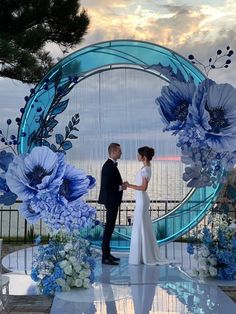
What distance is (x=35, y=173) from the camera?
15.6 ft

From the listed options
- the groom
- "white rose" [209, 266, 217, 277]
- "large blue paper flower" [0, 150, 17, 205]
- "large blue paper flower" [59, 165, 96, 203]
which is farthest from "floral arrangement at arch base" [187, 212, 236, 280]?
"large blue paper flower" [0, 150, 17, 205]

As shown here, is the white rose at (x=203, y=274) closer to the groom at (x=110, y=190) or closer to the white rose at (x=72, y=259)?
the groom at (x=110, y=190)

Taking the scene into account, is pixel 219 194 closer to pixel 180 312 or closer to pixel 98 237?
pixel 98 237

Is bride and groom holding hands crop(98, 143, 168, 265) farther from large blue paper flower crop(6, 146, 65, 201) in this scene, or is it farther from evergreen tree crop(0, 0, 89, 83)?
evergreen tree crop(0, 0, 89, 83)

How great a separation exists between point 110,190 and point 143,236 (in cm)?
74

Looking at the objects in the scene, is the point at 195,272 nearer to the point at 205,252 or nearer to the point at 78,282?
the point at 205,252

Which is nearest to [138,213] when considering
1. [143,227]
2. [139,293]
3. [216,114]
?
[143,227]

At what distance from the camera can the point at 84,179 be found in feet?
16.1

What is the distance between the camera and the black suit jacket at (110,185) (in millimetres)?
7137

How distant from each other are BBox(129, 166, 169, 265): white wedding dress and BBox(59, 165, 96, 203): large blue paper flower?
2.51 m

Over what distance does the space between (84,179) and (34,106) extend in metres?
2.94

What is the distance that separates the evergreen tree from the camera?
10898 millimetres

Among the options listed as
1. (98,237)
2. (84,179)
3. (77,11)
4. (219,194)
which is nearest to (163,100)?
(84,179)

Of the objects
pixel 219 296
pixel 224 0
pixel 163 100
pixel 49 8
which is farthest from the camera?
pixel 49 8
